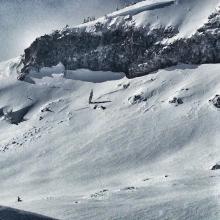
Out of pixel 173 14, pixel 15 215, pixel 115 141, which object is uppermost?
pixel 173 14

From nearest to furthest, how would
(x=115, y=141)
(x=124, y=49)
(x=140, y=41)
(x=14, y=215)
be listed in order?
1. (x=14, y=215)
2. (x=115, y=141)
3. (x=140, y=41)
4. (x=124, y=49)

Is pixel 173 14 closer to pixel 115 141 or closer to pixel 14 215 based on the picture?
pixel 115 141

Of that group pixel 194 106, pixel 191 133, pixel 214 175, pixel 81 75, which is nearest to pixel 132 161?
pixel 191 133

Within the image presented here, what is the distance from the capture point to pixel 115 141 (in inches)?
3590

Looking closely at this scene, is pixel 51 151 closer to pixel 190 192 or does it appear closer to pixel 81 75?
pixel 81 75

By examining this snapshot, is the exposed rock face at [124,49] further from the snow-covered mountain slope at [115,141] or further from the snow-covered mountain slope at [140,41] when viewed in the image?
the snow-covered mountain slope at [115,141]

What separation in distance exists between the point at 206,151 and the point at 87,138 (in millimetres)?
22374

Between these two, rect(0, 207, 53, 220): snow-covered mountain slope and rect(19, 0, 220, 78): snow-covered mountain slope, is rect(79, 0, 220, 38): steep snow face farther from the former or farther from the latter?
rect(0, 207, 53, 220): snow-covered mountain slope

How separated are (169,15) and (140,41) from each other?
7.51m

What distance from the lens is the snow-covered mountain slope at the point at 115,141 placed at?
60.8m

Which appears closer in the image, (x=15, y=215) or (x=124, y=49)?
(x=15, y=215)

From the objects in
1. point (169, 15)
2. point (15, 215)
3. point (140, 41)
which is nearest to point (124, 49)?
point (140, 41)

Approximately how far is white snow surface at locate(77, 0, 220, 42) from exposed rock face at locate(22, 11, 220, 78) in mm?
1215

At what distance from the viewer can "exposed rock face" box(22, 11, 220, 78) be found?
4336 inches
